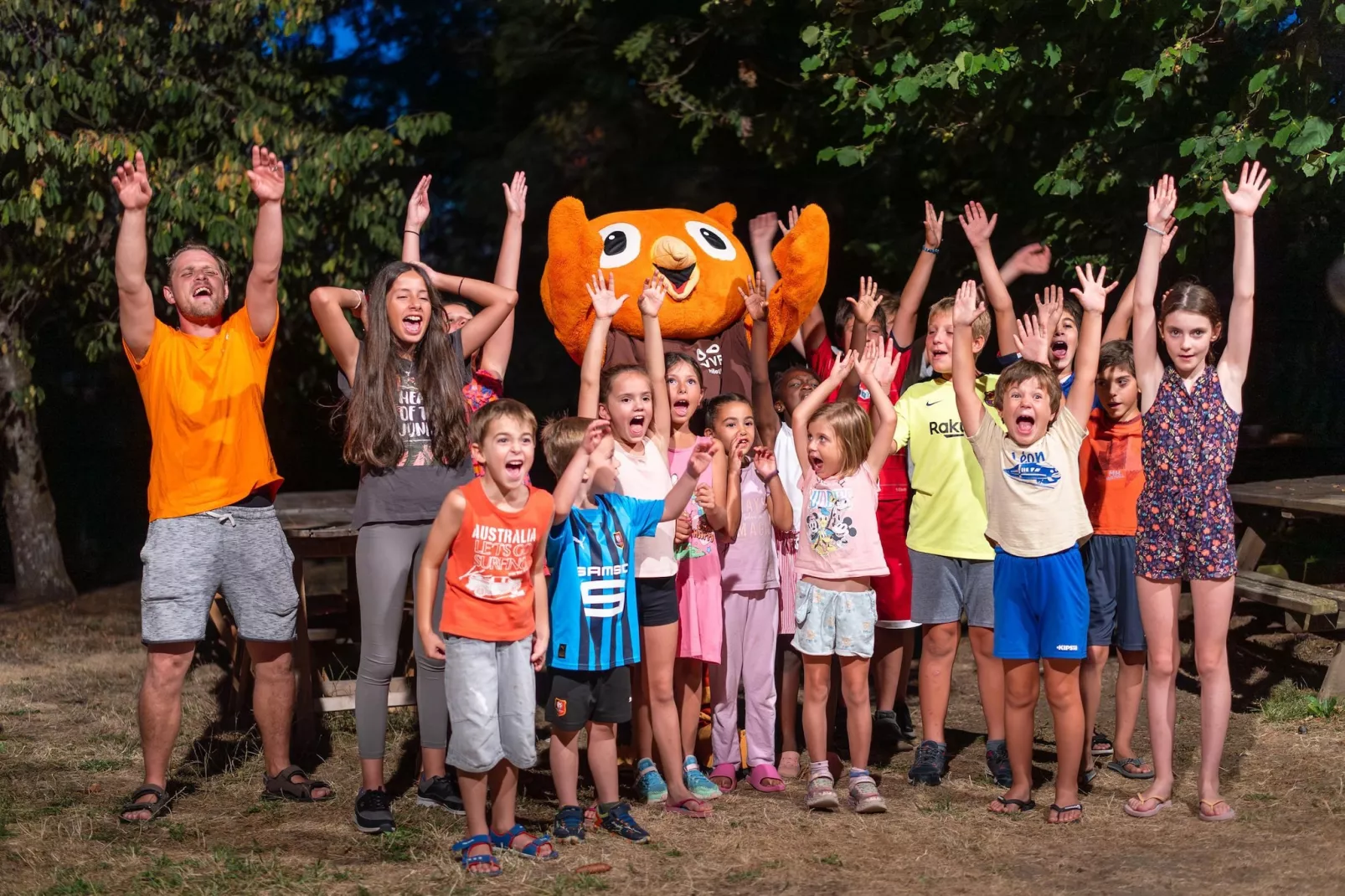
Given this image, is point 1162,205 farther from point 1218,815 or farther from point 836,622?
point 1218,815

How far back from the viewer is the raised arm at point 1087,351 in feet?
15.9

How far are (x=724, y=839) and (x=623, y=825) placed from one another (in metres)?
0.33

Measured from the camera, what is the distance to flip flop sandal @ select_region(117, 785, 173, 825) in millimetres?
4895

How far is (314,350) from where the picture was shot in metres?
10.6

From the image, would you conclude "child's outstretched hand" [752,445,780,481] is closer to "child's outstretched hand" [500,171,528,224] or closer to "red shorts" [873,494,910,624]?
"red shorts" [873,494,910,624]

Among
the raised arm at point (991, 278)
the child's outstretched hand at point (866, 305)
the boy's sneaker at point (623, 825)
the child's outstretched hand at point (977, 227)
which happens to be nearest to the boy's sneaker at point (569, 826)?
the boy's sneaker at point (623, 825)

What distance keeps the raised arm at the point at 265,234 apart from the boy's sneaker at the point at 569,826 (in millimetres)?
1943

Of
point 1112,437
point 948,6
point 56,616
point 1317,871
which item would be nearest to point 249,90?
point 56,616

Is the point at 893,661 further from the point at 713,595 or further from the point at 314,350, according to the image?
the point at 314,350

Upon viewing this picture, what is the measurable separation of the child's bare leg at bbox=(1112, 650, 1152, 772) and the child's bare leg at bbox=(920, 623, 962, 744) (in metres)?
0.54

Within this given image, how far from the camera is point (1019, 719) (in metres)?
4.88

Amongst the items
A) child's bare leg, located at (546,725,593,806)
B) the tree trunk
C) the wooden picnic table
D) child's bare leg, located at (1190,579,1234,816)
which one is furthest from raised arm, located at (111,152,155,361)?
the tree trunk

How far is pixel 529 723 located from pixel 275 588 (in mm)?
1185

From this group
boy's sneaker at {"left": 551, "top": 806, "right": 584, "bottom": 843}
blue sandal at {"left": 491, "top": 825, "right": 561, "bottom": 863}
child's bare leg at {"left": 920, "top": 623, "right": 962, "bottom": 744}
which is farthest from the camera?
child's bare leg at {"left": 920, "top": 623, "right": 962, "bottom": 744}
